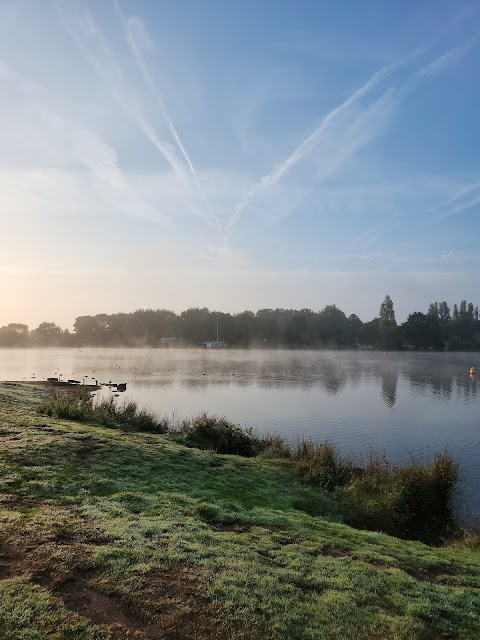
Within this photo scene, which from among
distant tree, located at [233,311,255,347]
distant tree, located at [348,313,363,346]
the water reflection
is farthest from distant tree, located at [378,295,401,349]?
the water reflection

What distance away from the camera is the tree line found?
139625 mm

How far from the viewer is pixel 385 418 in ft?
86.5

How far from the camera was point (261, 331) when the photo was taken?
15288 cm

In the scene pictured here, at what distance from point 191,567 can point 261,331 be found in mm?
147663

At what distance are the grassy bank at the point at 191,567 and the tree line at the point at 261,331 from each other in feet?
444

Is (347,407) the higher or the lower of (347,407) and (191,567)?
the lower

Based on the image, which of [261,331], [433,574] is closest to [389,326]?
[261,331]

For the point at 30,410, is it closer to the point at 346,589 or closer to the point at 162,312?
the point at 346,589

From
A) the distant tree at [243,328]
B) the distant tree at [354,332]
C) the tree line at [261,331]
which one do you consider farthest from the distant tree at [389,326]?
the distant tree at [243,328]

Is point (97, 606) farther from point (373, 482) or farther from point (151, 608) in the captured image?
point (373, 482)

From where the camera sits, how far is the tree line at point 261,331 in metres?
140

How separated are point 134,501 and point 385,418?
70.0 ft

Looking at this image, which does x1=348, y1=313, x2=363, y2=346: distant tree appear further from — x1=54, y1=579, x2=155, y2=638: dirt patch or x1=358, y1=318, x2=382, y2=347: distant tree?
x1=54, y1=579, x2=155, y2=638: dirt patch

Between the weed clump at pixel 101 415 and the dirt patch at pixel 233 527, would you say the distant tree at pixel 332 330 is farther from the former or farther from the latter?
the dirt patch at pixel 233 527
